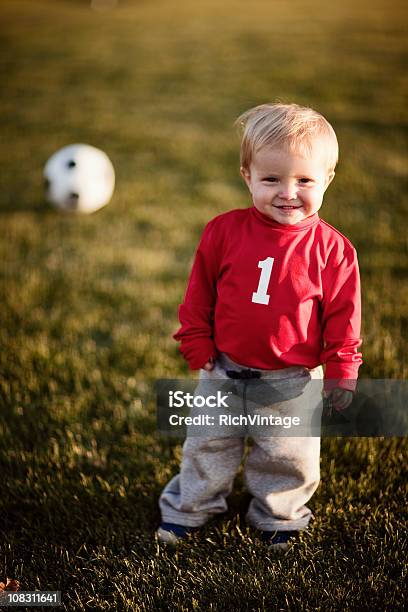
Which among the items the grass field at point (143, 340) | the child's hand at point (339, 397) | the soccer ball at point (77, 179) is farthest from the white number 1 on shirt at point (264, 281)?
the soccer ball at point (77, 179)

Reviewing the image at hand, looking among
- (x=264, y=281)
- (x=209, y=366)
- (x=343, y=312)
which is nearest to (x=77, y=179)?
(x=209, y=366)

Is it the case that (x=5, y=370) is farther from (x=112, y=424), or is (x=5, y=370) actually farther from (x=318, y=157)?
(x=318, y=157)

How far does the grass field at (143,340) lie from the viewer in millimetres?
2330

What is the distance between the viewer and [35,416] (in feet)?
10.8

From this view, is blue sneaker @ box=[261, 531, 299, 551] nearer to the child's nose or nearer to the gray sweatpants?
the gray sweatpants

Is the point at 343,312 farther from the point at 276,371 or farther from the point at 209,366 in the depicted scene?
the point at 209,366

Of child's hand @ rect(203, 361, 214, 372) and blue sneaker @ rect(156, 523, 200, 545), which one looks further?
blue sneaker @ rect(156, 523, 200, 545)

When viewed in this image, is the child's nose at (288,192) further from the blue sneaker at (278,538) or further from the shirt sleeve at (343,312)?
the blue sneaker at (278,538)

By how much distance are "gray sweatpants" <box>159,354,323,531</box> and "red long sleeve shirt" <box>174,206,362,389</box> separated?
0.37ft

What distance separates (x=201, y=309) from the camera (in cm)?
237

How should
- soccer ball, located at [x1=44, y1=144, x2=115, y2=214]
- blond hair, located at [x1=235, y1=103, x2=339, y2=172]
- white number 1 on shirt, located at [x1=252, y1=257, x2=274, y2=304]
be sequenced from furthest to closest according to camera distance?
soccer ball, located at [x1=44, y1=144, x2=115, y2=214] < white number 1 on shirt, located at [x1=252, y1=257, x2=274, y2=304] < blond hair, located at [x1=235, y1=103, x2=339, y2=172]

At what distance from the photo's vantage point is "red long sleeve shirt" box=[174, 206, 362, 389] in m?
2.15

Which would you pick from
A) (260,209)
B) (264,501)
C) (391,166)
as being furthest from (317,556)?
(391,166)

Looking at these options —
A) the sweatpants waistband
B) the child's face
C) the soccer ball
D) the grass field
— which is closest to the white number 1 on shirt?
the child's face
